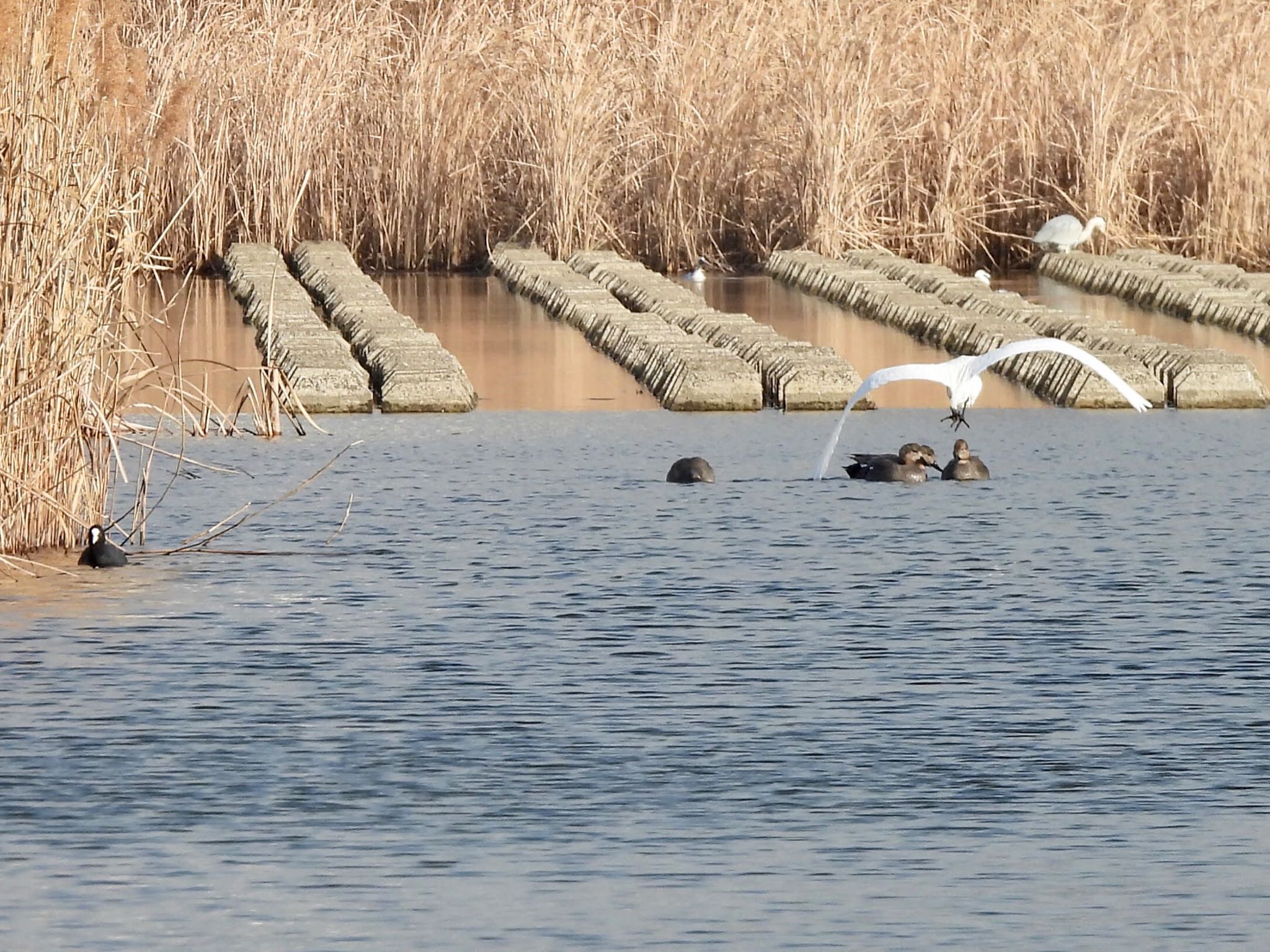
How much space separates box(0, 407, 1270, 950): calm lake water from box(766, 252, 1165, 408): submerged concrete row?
2.46 meters

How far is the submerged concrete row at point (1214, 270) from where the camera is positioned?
18594mm

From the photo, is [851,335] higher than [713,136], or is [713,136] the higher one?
[713,136]

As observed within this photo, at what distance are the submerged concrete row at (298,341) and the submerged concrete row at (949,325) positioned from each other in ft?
10.6

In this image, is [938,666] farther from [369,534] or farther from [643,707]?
[369,534]

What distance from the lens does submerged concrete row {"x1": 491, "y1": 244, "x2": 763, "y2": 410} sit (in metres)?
13.2

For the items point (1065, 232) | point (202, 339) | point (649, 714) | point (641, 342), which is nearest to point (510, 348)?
point (641, 342)

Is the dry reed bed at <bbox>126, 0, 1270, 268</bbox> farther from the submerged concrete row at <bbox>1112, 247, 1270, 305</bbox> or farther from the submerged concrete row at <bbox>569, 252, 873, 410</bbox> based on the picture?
the submerged concrete row at <bbox>569, 252, 873, 410</bbox>

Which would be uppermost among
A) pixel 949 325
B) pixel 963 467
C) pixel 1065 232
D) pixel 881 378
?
pixel 1065 232

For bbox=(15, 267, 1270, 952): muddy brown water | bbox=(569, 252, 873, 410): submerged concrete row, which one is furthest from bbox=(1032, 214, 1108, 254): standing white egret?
bbox=(15, 267, 1270, 952): muddy brown water

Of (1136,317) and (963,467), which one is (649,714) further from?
(1136,317)

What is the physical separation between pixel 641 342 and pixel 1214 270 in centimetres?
593

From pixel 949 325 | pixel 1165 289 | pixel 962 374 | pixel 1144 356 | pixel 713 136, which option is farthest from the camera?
pixel 713 136

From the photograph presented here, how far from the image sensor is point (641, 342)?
15.1 meters

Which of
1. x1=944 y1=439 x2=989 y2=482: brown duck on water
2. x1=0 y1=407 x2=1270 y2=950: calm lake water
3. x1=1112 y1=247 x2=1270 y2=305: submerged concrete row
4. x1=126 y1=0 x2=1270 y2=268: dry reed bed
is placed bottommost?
x1=0 y1=407 x2=1270 y2=950: calm lake water
